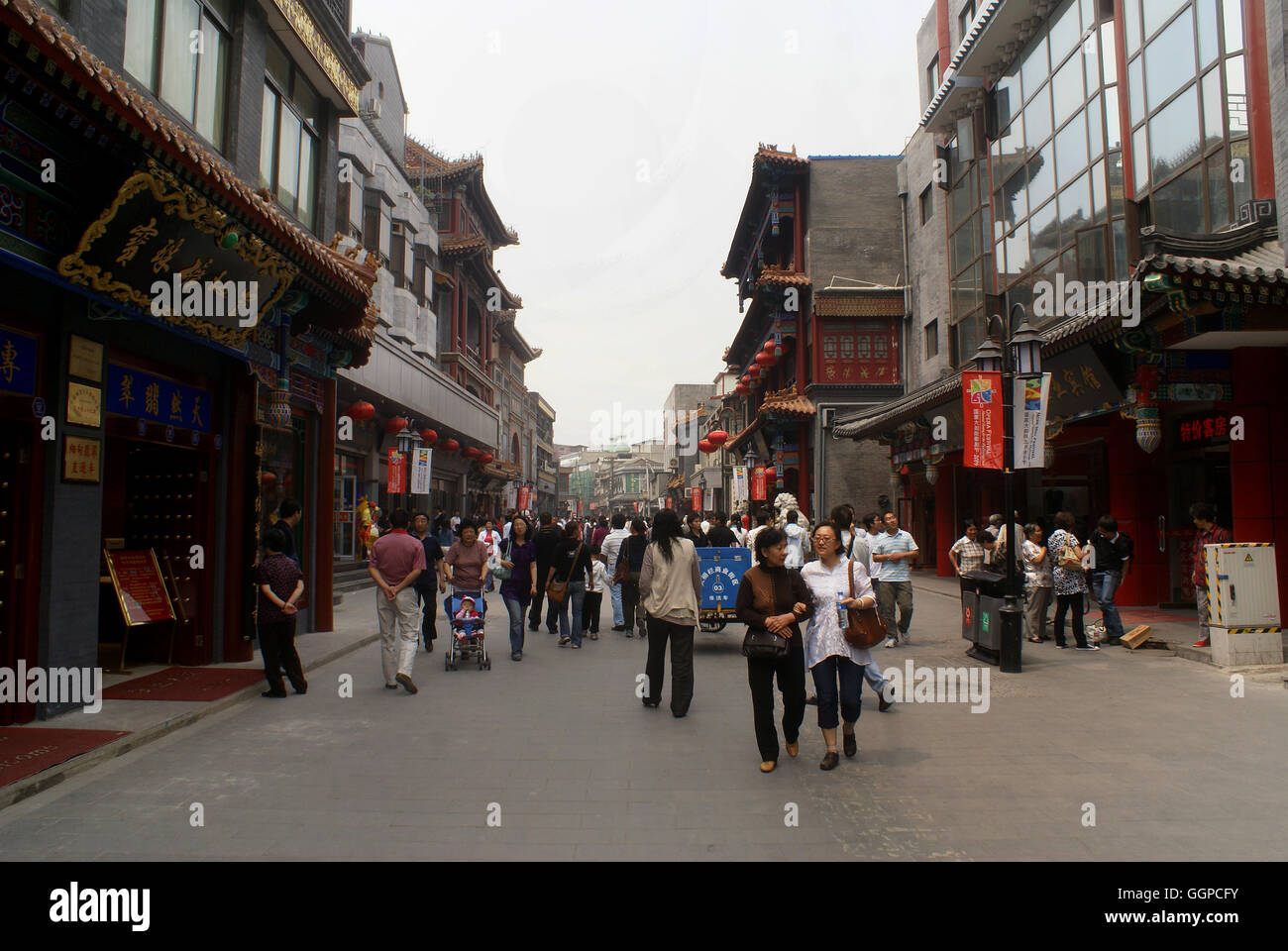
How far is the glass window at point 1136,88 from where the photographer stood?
12789mm

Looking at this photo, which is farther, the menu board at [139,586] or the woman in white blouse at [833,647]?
the menu board at [139,586]

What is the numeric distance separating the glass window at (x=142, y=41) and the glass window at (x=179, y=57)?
13 cm

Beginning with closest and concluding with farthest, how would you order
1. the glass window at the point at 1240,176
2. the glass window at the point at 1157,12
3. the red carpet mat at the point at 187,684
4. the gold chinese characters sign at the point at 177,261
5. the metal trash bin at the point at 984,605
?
the gold chinese characters sign at the point at 177,261, the red carpet mat at the point at 187,684, the metal trash bin at the point at 984,605, the glass window at the point at 1240,176, the glass window at the point at 1157,12

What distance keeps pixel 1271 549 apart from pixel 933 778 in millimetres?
6278

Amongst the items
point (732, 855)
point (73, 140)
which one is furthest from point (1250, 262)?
point (73, 140)

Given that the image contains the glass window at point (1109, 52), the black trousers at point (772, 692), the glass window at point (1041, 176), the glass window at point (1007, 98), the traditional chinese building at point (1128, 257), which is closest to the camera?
the black trousers at point (772, 692)

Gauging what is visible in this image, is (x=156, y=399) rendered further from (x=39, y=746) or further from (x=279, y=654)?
(x=39, y=746)

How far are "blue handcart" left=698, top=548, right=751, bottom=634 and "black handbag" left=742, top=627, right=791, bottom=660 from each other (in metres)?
5.34

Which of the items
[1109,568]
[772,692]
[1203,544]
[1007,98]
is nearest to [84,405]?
[772,692]

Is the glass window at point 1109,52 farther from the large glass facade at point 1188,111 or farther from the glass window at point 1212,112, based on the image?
the glass window at point 1212,112

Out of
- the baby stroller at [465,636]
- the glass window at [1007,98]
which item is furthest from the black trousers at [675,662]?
the glass window at [1007,98]

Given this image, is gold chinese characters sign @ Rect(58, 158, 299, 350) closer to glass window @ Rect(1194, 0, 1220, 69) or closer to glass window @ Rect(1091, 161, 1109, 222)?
glass window @ Rect(1194, 0, 1220, 69)

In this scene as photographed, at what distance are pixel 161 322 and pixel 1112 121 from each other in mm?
14169

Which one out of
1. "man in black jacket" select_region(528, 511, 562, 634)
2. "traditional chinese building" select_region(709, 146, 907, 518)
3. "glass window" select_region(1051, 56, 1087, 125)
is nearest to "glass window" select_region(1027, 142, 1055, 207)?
"glass window" select_region(1051, 56, 1087, 125)
